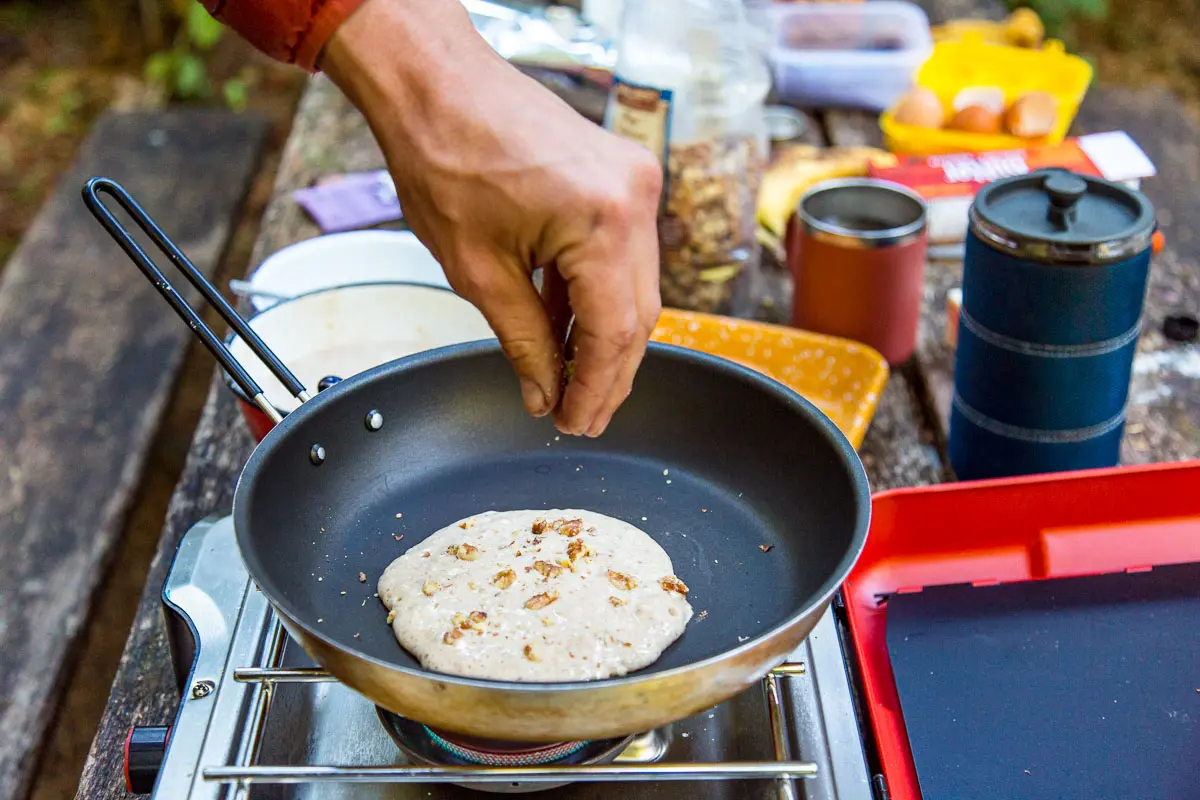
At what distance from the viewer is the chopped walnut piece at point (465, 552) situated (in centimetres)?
84

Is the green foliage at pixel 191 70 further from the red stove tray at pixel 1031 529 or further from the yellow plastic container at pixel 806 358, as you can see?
the red stove tray at pixel 1031 529

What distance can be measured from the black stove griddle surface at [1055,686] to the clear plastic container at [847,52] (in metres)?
1.21

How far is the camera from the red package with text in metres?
1.44

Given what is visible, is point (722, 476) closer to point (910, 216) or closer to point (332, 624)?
point (332, 624)

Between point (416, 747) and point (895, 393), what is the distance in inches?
30.0

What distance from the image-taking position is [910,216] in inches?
50.9

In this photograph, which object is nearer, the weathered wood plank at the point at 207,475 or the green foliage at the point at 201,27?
the weathered wood plank at the point at 207,475

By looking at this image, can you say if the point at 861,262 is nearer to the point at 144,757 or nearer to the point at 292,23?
the point at 292,23

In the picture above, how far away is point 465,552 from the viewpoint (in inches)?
33.2

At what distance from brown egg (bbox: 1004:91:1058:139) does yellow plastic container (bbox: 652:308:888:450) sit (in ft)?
2.11

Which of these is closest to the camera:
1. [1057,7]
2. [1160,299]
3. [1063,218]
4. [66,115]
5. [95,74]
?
[1063,218]

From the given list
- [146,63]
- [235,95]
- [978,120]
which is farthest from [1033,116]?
[146,63]

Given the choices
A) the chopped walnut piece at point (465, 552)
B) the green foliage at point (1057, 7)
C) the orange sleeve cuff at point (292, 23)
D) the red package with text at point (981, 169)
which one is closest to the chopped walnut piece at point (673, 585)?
the chopped walnut piece at point (465, 552)

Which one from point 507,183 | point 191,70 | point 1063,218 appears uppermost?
point 507,183
